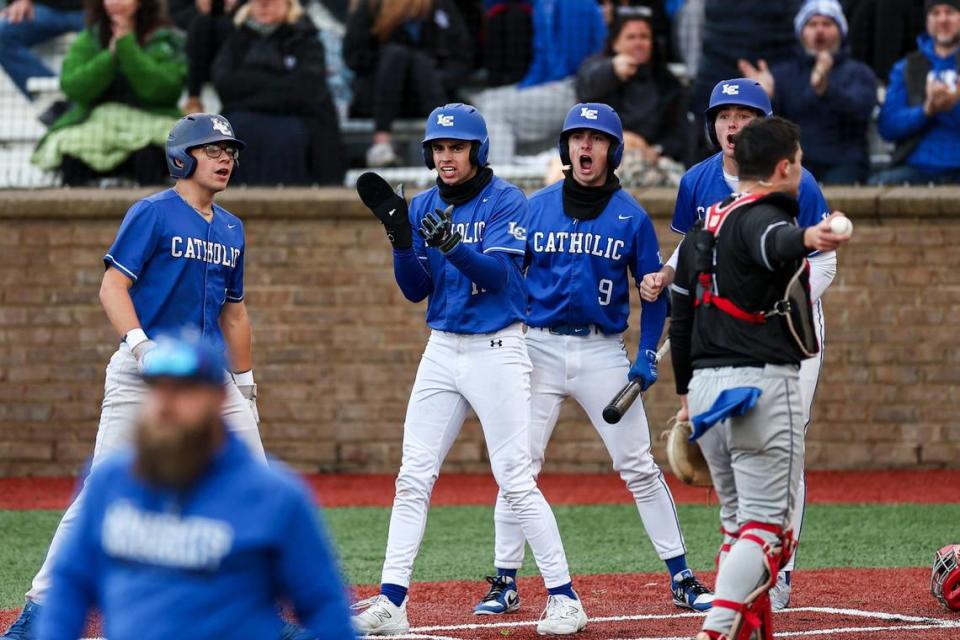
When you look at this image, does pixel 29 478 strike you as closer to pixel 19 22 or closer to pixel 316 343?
pixel 316 343

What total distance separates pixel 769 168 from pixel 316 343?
6839 mm

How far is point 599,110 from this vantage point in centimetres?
636

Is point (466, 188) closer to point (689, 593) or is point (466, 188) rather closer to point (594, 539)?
point (689, 593)

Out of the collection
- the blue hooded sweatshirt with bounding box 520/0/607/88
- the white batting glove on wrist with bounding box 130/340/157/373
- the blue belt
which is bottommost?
the white batting glove on wrist with bounding box 130/340/157/373

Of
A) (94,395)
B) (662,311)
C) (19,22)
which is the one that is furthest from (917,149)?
(19,22)

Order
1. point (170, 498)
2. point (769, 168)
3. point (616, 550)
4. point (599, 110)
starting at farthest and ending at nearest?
1. point (616, 550)
2. point (599, 110)
3. point (769, 168)
4. point (170, 498)

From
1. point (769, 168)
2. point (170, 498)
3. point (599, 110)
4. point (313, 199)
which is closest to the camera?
point (170, 498)

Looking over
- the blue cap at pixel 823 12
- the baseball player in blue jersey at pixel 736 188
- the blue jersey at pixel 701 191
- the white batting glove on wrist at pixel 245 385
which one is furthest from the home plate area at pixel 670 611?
the blue cap at pixel 823 12

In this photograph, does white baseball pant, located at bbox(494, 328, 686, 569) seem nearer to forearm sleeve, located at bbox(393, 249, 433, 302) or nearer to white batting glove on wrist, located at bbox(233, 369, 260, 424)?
forearm sleeve, located at bbox(393, 249, 433, 302)

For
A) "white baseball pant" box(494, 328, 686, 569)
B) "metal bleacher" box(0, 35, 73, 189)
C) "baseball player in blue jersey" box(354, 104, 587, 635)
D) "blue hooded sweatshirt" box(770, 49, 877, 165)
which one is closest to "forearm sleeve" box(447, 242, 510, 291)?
"baseball player in blue jersey" box(354, 104, 587, 635)

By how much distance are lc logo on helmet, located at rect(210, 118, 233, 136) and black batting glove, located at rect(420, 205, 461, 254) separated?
0.91 meters

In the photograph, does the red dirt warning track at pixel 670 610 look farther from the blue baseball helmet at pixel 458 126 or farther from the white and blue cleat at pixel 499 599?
the blue baseball helmet at pixel 458 126

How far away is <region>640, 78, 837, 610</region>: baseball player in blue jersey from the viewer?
6.12 meters

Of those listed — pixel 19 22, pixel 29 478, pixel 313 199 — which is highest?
pixel 19 22
